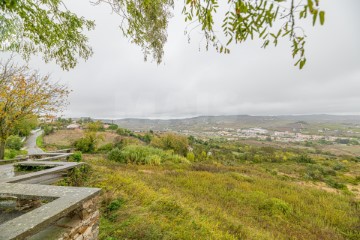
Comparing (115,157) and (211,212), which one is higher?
(211,212)

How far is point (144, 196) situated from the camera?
17.9ft

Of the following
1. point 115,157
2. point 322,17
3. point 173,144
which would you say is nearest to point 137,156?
point 115,157

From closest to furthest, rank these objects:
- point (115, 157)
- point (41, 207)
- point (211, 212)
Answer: point (41, 207), point (211, 212), point (115, 157)

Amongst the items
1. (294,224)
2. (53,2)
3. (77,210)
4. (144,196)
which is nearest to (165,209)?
(144,196)

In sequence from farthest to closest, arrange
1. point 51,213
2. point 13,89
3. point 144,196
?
point 13,89 → point 144,196 → point 51,213

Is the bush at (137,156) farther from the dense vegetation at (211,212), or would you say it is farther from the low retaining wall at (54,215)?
the low retaining wall at (54,215)

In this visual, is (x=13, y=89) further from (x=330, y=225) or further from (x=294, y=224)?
(x=330, y=225)

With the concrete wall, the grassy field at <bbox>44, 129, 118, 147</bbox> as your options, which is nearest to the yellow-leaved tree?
the concrete wall

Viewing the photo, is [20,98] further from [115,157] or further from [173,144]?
[173,144]

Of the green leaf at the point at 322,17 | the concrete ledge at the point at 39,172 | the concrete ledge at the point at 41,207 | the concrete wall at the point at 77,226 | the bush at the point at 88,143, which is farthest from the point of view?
the bush at the point at 88,143

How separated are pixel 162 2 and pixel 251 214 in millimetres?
7084

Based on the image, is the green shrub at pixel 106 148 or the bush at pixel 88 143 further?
the green shrub at pixel 106 148

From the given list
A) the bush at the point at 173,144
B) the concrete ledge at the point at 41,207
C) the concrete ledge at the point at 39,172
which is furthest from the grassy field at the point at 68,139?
the concrete ledge at the point at 41,207

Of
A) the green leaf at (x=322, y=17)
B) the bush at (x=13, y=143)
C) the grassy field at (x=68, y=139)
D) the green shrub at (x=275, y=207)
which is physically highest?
the green leaf at (x=322, y=17)
